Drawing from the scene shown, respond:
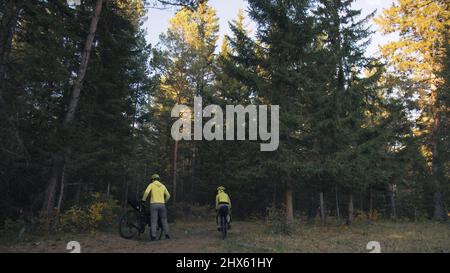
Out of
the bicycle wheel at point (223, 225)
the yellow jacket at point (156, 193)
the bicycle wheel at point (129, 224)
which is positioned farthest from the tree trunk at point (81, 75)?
the bicycle wheel at point (223, 225)

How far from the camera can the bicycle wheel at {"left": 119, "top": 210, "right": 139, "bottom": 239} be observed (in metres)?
12.5

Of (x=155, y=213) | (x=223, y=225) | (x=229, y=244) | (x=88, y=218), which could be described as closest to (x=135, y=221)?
(x=155, y=213)

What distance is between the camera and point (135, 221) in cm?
1273

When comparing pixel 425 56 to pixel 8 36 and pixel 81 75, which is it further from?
pixel 8 36

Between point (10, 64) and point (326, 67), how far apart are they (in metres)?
12.1

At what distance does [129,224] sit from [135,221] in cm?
24

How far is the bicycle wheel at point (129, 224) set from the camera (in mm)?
12508

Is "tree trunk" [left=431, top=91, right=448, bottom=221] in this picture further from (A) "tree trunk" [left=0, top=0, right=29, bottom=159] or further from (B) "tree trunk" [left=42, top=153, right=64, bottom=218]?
(A) "tree trunk" [left=0, top=0, right=29, bottom=159]

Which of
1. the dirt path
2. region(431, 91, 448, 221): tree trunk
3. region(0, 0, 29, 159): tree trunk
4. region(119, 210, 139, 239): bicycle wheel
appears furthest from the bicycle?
region(431, 91, 448, 221): tree trunk

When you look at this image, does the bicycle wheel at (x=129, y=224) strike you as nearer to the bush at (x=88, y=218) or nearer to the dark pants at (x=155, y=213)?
the dark pants at (x=155, y=213)

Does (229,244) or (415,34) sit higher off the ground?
(415,34)

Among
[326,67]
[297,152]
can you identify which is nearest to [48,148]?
[297,152]
